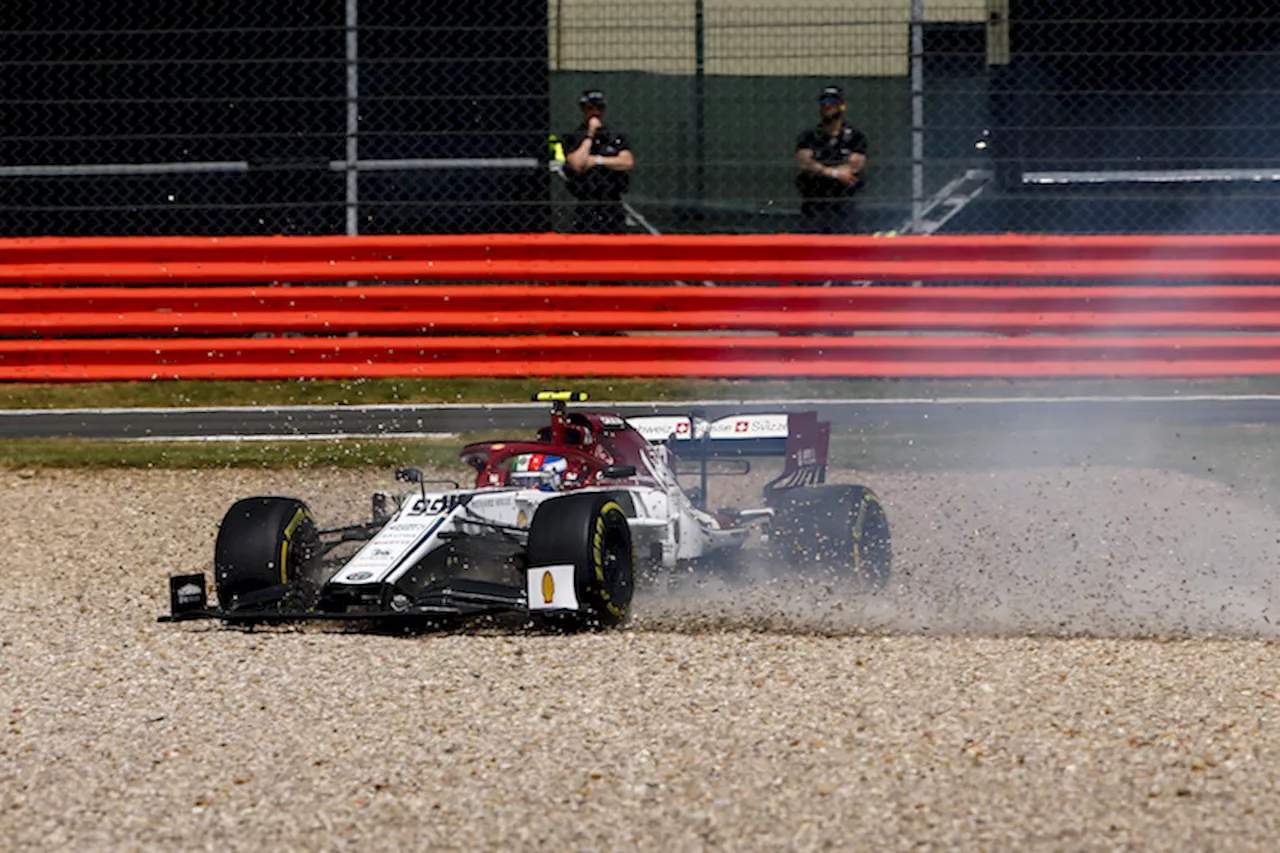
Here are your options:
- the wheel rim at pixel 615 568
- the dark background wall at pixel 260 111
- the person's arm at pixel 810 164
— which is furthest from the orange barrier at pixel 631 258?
the wheel rim at pixel 615 568

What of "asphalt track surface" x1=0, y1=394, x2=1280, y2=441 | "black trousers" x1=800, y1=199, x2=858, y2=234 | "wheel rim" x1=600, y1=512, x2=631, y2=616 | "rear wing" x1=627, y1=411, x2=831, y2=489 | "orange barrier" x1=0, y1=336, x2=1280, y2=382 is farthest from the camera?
"black trousers" x1=800, y1=199, x2=858, y2=234

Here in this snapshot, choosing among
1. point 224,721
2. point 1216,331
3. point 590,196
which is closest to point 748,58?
point 590,196

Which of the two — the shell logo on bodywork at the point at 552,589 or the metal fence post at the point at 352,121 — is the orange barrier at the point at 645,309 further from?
the shell logo on bodywork at the point at 552,589

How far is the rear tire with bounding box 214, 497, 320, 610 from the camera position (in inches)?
283

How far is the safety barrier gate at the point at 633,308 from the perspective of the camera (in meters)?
12.1

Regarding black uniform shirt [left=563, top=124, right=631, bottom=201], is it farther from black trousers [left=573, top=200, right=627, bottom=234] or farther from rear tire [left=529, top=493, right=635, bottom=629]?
rear tire [left=529, top=493, right=635, bottom=629]

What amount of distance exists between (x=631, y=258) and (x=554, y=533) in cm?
589

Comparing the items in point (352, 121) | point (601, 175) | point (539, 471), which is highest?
point (352, 121)

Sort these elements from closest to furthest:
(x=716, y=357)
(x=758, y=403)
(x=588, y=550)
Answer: (x=588, y=550), (x=758, y=403), (x=716, y=357)

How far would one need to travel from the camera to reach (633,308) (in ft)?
40.2

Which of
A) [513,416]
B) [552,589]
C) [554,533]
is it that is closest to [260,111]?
[513,416]

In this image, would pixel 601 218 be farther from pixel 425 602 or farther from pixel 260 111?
pixel 425 602

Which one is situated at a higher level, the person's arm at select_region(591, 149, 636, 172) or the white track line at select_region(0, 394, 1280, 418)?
the person's arm at select_region(591, 149, 636, 172)

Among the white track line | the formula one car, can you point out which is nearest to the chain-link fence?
the white track line
